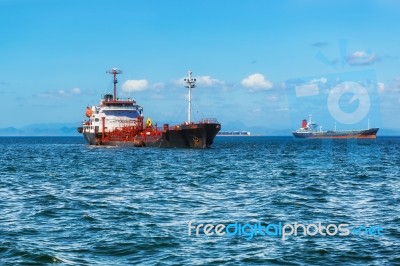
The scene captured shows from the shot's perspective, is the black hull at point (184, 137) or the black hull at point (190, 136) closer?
the black hull at point (190, 136)

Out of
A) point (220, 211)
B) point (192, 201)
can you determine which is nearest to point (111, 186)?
point (192, 201)

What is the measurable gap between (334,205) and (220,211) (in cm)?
558

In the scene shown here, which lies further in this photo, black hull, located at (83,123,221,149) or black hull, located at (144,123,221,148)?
black hull, located at (83,123,221,149)

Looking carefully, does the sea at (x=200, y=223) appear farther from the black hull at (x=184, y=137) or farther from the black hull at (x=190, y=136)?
the black hull at (x=184, y=137)

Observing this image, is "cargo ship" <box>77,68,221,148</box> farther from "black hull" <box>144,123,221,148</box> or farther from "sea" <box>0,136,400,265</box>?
"sea" <box>0,136,400,265</box>

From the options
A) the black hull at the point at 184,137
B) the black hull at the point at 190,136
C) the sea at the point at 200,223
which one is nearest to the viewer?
the sea at the point at 200,223

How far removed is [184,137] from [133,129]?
1898cm

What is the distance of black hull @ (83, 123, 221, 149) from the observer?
79.6 m

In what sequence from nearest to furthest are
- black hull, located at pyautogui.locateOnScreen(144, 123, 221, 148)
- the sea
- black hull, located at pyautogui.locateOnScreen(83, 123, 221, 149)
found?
the sea < black hull, located at pyautogui.locateOnScreen(144, 123, 221, 148) < black hull, located at pyautogui.locateOnScreen(83, 123, 221, 149)

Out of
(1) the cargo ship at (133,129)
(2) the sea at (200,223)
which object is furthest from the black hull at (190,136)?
(2) the sea at (200,223)

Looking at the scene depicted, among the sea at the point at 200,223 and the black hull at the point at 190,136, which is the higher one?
the black hull at the point at 190,136

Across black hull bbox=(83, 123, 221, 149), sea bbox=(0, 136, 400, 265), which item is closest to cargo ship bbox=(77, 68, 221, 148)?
black hull bbox=(83, 123, 221, 149)

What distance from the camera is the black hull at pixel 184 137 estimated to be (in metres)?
79.6

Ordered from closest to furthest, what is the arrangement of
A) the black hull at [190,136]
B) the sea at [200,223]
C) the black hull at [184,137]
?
1. the sea at [200,223]
2. the black hull at [190,136]
3. the black hull at [184,137]
